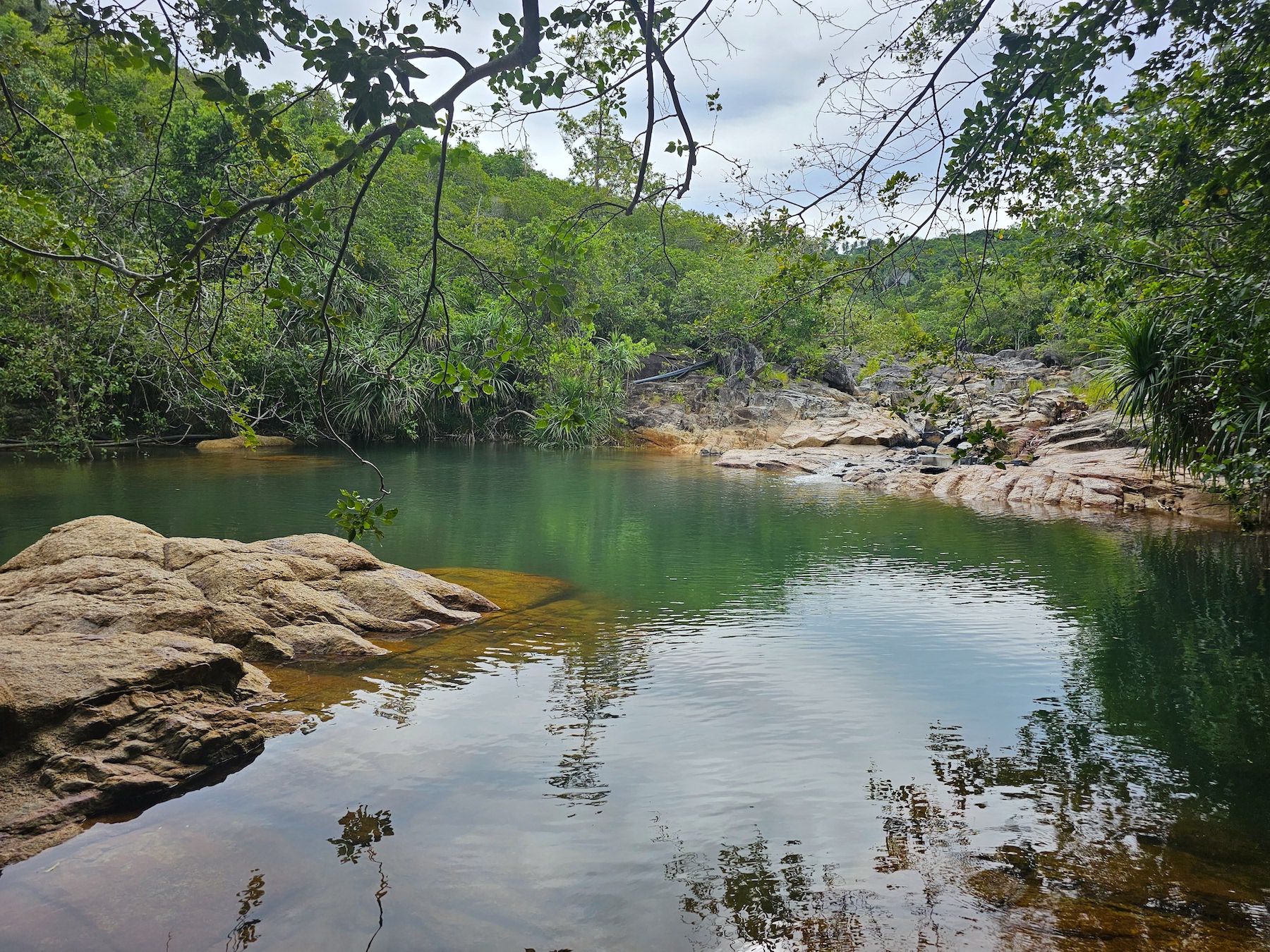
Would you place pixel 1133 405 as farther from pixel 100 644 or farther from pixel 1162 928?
pixel 100 644

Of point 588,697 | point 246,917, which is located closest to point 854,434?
point 588,697

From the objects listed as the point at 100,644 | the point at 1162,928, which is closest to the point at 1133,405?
the point at 1162,928

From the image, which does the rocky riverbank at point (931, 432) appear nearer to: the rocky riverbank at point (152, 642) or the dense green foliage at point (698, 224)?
the dense green foliage at point (698, 224)

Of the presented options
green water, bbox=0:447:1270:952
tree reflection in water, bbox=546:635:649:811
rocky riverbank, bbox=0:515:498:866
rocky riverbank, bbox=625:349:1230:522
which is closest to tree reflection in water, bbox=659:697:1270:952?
green water, bbox=0:447:1270:952

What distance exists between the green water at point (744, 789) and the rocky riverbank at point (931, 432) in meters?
1.92

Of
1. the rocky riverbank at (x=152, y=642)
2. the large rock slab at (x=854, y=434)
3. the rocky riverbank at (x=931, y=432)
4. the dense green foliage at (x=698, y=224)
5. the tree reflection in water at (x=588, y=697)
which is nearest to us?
the dense green foliage at (x=698, y=224)

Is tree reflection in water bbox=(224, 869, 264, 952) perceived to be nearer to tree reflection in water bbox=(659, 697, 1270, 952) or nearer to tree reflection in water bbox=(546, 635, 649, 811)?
tree reflection in water bbox=(546, 635, 649, 811)

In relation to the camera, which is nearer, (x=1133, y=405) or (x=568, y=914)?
(x=568, y=914)

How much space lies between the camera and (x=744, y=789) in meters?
4.42

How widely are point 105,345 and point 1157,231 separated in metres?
17.8

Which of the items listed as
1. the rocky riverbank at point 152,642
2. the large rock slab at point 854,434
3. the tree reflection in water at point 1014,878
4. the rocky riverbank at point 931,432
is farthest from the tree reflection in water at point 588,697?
the large rock slab at point 854,434

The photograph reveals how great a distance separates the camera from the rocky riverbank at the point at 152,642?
3949 mm

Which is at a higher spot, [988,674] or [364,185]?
[364,185]

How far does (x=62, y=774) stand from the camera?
3924 mm
